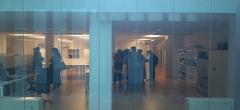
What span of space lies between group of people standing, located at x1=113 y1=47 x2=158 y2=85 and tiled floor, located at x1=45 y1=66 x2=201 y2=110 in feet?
0.87

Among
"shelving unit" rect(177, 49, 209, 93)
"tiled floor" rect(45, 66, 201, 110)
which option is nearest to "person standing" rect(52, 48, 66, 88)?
"tiled floor" rect(45, 66, 201, 110)

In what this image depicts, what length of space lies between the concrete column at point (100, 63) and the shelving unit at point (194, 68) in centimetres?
229

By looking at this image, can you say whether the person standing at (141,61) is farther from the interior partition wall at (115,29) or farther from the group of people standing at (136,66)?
the interior partition wall at (115,29)

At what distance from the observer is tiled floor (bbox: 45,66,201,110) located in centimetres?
827

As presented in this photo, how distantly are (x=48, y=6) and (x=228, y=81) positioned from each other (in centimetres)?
523

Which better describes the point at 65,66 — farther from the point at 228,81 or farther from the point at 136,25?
the point at 228,81

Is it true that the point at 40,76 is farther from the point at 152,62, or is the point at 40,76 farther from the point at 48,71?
the point at 152,62

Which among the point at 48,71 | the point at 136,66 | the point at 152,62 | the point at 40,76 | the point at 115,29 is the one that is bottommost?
the point at 40,76

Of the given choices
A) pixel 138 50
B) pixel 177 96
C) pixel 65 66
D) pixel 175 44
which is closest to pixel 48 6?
pixel 65 66

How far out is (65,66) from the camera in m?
8.80

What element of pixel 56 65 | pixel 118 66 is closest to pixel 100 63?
pixel 118 66

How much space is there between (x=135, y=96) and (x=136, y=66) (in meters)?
0.85

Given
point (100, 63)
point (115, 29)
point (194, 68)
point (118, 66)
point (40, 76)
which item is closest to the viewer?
point (100, 63)

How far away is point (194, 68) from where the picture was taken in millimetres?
10172
